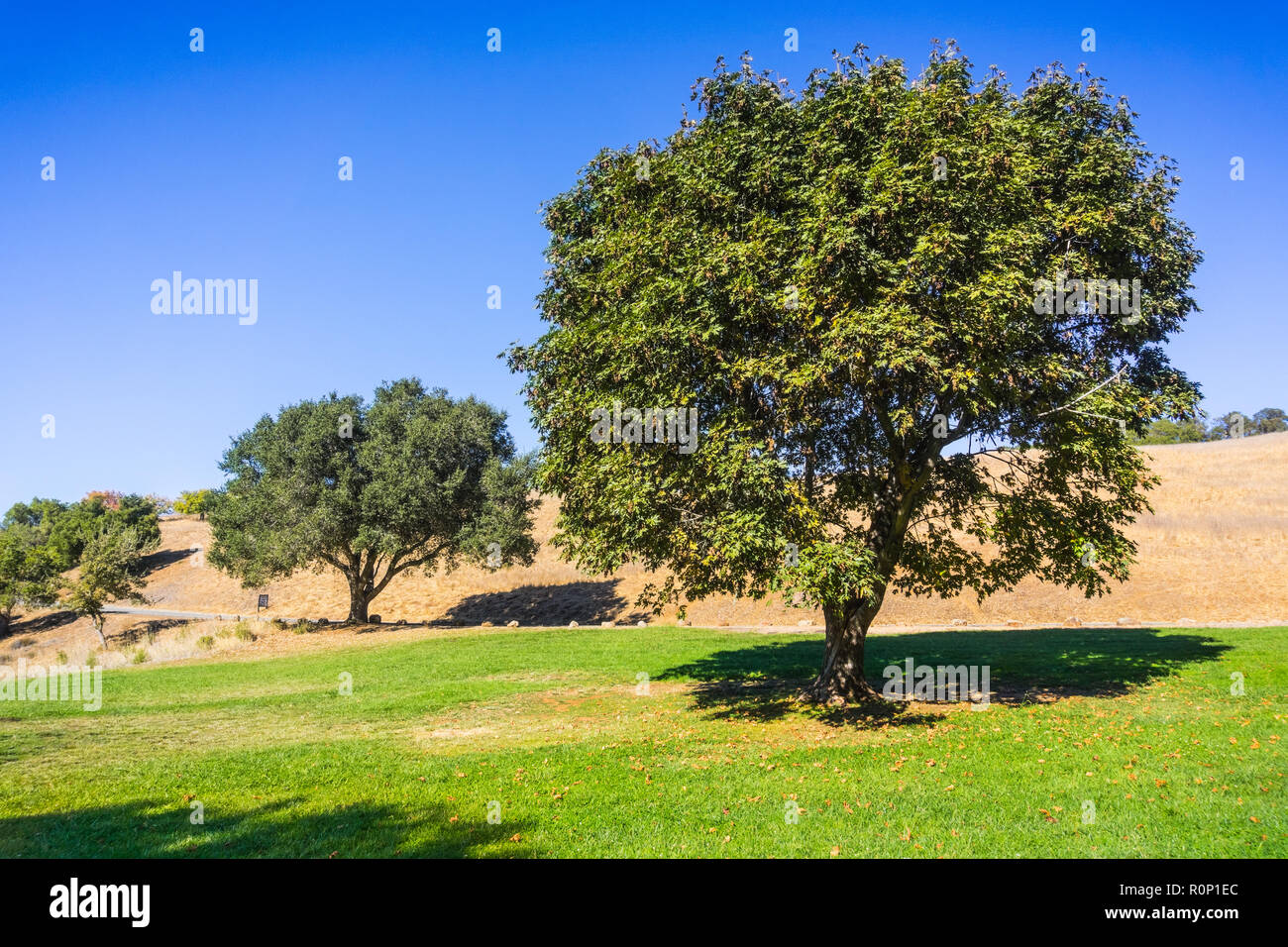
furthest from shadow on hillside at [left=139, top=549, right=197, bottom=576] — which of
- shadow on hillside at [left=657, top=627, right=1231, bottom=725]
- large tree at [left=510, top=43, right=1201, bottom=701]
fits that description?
→ large tree at [left=510, top=43, right=1201, bottom=701]

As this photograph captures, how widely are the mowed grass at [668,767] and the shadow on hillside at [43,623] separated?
44249mm

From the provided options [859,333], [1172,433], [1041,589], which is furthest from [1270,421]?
[859,333]

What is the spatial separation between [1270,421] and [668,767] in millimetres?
161919

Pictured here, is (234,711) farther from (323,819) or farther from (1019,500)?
(1019,500)

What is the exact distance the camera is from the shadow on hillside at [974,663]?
17.6 meters

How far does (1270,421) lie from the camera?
12938cm

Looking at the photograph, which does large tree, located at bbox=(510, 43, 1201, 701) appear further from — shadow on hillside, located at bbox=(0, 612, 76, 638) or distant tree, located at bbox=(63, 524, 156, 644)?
shadow on hillside, located at bbox=(0, 612, 76, 638)

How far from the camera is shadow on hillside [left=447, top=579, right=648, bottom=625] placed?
4672 cm

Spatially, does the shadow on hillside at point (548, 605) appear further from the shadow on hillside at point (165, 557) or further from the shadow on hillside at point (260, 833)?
the shadow on hillside at point (165, 557)

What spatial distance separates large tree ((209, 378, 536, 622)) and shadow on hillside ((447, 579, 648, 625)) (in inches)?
268
